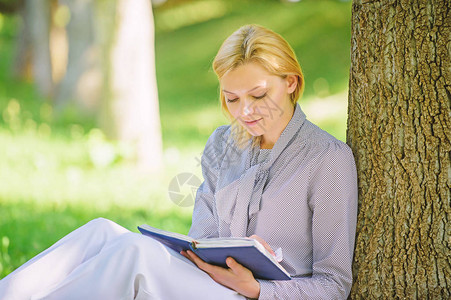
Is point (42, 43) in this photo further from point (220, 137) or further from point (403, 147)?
point (403, 147)

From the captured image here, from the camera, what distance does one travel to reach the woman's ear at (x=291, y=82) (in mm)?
2908

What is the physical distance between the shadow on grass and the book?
7.27 ft

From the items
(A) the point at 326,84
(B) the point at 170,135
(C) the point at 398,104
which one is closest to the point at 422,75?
(C) the point at 398,104

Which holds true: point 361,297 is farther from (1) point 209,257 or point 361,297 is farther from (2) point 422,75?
(2) point 422,75

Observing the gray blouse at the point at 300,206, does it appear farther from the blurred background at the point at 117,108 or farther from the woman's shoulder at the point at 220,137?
the blurred background at the point at 117,108

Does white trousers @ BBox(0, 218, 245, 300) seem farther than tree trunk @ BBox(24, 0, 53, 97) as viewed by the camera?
No

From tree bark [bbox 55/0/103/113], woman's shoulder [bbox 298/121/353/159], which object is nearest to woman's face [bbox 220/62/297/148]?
woman's shoulder [bbox 298/121/353/159]

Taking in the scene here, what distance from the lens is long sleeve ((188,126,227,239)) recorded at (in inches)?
123

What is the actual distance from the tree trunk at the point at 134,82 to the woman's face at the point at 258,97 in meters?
3.96

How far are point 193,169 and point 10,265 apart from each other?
2.76 m

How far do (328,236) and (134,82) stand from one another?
187 inches

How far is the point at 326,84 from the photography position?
9.60m

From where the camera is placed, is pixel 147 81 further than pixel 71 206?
Yes

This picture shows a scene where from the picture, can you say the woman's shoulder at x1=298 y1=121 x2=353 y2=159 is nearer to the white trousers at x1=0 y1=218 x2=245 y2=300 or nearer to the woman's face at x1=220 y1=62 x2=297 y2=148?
the woman's face at x1=220 y1=62 x2=297 y2=148
